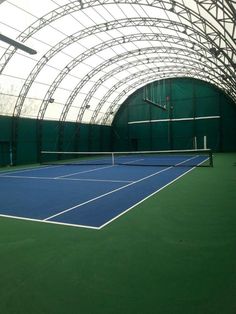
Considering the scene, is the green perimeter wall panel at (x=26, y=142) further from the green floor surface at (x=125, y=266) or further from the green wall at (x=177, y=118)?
the green floor surface at (x=125, y=266)

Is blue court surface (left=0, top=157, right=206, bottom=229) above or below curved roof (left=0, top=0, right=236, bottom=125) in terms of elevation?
below

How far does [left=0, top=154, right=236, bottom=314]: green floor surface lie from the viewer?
4027 mm

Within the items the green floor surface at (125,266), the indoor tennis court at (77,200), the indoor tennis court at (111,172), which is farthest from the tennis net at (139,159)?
the green floor surface at (125,266)

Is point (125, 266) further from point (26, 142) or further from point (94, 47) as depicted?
point (26, 142)

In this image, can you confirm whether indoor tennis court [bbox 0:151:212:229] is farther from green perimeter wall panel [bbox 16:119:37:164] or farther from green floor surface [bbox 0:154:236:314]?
green perimeter wall panel [bbox 16:119:37:164]

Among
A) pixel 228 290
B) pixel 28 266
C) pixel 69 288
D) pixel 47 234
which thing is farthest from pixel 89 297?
pixel 47 234

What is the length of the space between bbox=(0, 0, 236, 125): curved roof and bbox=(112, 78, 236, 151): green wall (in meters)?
2.63

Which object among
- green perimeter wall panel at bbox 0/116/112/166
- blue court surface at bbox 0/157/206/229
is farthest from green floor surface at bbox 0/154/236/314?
green perimeter wall panel at bbox 0/116/112/166

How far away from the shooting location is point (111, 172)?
68.0ft

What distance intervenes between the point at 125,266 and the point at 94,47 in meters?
27.4

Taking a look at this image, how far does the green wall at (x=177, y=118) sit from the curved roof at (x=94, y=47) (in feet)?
8.62

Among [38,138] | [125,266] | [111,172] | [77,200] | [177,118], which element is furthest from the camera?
[177,118]

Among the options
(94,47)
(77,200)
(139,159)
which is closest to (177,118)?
(139,159)

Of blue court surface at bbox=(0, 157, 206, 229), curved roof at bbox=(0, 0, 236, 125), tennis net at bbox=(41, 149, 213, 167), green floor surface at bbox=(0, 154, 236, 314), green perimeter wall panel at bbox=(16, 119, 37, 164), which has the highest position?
curved roof at bbox=(0, 0, 236, 125)
